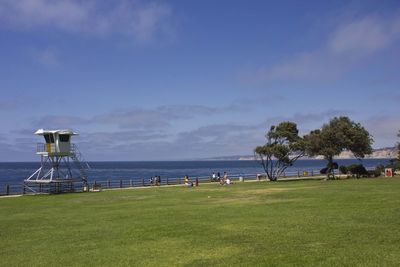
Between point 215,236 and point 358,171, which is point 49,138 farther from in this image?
point 215,236

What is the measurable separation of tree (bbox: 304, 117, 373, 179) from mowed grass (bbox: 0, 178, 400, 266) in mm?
34410

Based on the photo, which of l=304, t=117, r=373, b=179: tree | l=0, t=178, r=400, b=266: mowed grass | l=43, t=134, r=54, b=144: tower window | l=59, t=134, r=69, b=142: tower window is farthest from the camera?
l=304, t=117, r=373, b=179: tree

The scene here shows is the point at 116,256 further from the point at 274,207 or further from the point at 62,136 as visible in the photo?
the point at 62,136

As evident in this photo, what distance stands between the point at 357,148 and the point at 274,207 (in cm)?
3916

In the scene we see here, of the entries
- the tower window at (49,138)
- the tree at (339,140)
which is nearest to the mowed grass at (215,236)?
the tower window at (49,138)

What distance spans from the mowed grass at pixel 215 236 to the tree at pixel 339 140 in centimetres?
3441

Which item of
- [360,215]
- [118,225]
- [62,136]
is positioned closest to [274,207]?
[360,215]

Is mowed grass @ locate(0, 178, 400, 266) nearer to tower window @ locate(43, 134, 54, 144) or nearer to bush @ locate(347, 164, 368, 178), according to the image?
tower window @ locate(43, 134, 54, 144)

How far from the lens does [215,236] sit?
17.8m

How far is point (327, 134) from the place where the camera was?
6178cm

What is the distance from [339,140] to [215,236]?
46854 millimetres

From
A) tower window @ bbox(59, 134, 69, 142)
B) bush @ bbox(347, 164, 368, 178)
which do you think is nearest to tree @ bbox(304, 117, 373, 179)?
bush @ bbox(347, 164, 368, 178)

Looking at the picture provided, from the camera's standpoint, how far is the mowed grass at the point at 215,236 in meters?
14.0

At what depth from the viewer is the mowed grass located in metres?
14.0
